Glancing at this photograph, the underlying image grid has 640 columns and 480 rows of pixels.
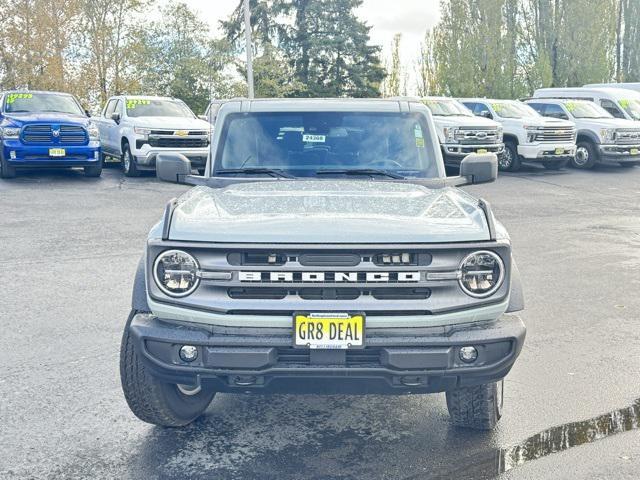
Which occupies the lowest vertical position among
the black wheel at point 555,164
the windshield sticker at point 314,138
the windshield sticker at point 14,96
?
the black wheel at point 555,164

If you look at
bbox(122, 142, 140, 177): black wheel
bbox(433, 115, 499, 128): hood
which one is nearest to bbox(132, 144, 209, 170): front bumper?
bbox(122, 142, 140, 177): black wheel

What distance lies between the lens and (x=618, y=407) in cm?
466

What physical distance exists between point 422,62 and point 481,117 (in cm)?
3149

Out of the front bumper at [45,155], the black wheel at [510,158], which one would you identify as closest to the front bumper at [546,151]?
the black wheel at [510,158]

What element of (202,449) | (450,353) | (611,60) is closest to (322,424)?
(202,449)

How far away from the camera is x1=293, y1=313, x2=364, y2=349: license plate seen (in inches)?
138

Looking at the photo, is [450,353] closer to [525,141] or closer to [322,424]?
[322,424]

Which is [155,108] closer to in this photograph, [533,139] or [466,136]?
[466,136]

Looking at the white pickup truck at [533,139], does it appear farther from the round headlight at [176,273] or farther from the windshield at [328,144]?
the round headlight at [176,273]

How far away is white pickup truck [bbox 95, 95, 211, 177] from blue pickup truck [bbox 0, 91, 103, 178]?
841 mm

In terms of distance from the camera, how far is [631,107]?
23672 millimetres

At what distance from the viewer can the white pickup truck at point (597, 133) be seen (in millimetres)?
20938

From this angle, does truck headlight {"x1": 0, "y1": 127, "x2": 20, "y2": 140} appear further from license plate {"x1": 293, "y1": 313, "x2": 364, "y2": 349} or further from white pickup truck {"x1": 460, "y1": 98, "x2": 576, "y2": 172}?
license plate {"x1": 293, "y1": 313, "x2": 364, "y2": 349}

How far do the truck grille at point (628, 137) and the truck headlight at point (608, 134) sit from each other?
0.10 m
